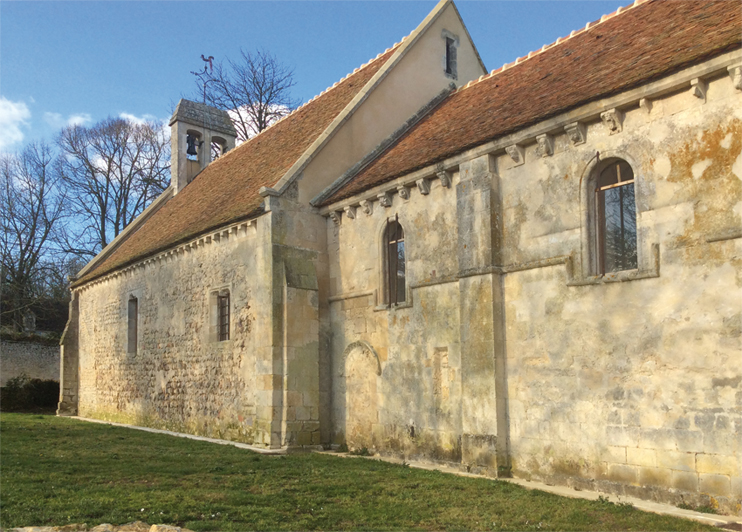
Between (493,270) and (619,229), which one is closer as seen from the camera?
(619,229)

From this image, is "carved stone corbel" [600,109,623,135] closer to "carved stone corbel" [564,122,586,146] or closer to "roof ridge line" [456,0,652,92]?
"carved stone corbel" [564,122,586,146]

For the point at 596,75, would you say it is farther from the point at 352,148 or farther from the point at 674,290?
the point at 352,148

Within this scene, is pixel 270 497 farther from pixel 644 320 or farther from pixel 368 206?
pixel 368 206

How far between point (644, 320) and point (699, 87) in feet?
9.53

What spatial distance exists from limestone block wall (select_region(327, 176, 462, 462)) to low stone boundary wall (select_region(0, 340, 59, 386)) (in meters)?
22.7

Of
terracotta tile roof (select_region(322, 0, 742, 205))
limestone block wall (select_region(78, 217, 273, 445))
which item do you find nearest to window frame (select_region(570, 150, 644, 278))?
terracotta tile roof (select_region(322, 0, 742, 205))

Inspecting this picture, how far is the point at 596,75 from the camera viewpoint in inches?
399

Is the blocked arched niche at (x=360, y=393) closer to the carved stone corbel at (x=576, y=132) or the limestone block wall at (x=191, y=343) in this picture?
the limestone block wall at (x=191, y=343)

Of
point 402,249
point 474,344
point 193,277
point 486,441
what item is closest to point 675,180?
point 474,344

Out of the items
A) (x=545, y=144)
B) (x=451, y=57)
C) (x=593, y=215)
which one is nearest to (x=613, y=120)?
(x=545, y=144)

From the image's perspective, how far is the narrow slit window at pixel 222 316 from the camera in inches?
619

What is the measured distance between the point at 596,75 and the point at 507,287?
3.48 meters

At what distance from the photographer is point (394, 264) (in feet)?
42.4

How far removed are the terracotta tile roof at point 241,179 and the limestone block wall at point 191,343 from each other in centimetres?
44
